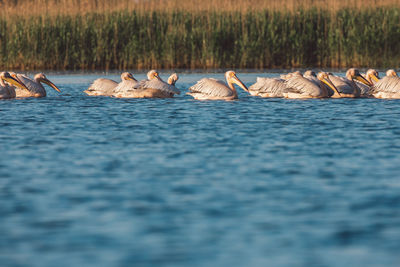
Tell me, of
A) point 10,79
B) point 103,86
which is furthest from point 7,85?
point 103,86

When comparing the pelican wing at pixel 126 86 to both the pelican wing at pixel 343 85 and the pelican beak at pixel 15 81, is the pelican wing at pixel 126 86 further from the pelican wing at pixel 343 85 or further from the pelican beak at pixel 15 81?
the pelican wing at pixel 343 85

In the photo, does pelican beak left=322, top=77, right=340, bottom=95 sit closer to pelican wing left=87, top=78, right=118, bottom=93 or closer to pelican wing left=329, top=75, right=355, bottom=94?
pelican wing left=329, top=75, right=355, bottom=94

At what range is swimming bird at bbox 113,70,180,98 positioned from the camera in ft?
55.0

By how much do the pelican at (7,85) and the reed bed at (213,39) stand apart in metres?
7.54

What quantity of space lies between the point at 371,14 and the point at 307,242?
20947 mm

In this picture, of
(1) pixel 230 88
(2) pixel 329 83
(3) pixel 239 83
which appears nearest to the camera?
(1) pixel 230 88

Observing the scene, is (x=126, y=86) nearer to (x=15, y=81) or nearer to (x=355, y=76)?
(x=15, y=81)

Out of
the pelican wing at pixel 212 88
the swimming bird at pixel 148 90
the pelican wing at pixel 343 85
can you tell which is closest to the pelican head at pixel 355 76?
the pelican wing at pixel 343 85

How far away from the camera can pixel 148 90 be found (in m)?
17.0

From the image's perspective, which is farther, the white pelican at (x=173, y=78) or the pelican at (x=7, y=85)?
the white pelican at (x=173, y=78)

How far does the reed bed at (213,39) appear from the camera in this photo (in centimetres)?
2467

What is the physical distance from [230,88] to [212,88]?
1.81 feet

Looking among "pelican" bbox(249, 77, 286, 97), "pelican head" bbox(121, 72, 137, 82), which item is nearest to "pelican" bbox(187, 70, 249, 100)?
"pelican" bbox(249, 77, 286, 97)

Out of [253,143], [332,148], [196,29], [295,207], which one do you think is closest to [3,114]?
[253,143]
